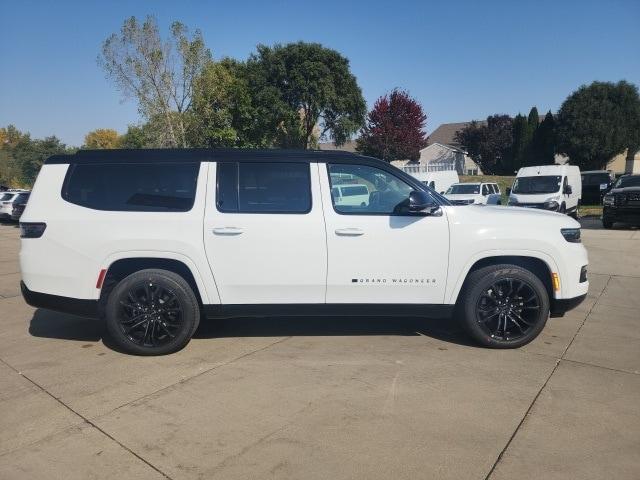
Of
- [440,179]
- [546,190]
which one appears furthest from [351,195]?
[440,179]

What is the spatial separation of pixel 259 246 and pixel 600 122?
135ft

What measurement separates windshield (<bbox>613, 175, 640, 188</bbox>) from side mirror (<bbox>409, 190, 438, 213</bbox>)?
13.6m

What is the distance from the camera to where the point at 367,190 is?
439 centimetres

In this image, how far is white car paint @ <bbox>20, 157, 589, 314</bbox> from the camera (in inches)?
164

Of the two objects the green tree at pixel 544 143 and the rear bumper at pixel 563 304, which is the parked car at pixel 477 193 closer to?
the rear bumper at pixel 563 304

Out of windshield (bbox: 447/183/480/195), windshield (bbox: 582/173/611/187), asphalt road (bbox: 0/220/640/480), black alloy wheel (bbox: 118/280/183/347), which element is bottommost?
asphalt road (bbox: 0/220/640/480)

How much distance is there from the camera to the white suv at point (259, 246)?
13.7ft

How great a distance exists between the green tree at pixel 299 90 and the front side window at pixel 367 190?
33614 mm

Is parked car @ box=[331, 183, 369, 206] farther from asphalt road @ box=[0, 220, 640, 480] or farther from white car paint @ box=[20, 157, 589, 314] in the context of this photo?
asphalt road @ box=[0, 220, 640, 480]

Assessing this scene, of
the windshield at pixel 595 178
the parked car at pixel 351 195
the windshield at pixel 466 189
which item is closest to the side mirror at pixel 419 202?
the parked car at pixel 351 195

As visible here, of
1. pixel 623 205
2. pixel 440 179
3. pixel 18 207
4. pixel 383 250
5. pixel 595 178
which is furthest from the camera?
pixel 440 179

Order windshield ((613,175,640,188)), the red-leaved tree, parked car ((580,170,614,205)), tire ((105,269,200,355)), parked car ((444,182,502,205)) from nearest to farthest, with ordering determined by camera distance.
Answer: tire ((105,269,200,355)), windshield ((613,175,640,188)), parked car ((444,182,502,205)), parked car ((580,170,614,205)), the red-leaved tree

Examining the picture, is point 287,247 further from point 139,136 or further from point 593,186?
point 139,136

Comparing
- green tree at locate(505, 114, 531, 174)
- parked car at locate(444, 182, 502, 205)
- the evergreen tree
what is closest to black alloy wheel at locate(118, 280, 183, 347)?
parked car at locate(444, 182, 502, 205)
